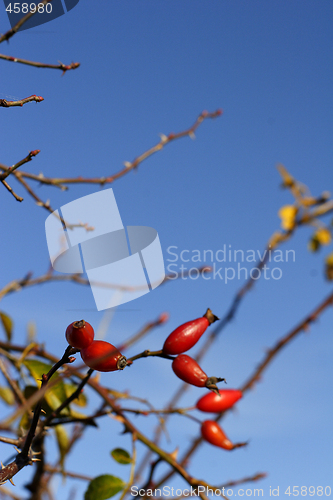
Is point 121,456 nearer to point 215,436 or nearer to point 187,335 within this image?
point 215,436

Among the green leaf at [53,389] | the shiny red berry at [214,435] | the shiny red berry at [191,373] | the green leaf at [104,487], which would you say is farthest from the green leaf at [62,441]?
the shiny red berry at [191,373]

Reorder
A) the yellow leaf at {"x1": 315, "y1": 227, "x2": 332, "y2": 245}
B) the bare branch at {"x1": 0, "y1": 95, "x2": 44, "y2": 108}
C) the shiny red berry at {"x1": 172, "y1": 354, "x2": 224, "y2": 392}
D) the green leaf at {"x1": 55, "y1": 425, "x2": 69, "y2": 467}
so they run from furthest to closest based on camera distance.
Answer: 1. the yellow leaf at {"x1": 315, "y1": 227, "x2": 332, "y2": 245}
2. the green leaf at {"x1": 55, "y1": 425, "x2": 69, "y2": 467}
3. the bare branch at {"x1": 0, "y1": 95, "x2": 44, "y2": 108}
4. the shiny red berry at {"x1": 172, "y1": 354, "x2": 224, "y2": 392}

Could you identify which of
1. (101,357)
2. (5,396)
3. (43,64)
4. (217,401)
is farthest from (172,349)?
(5,396)

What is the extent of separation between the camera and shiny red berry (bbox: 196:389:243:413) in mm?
1207

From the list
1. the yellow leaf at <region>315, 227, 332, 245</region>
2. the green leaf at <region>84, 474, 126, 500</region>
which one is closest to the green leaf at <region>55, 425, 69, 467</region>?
the green leaf at <region>84, 474, 126, 500</region>

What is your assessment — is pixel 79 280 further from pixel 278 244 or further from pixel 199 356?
pixel 278 244

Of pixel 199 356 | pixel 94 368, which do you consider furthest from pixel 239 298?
pixel 94 368

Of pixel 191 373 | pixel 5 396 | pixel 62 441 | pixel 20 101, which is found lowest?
pixel 5 396

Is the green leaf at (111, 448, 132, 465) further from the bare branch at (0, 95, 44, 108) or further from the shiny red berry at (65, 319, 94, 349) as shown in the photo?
the bare branch at (0, 95, 44, 108)

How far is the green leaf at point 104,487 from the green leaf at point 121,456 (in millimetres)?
73

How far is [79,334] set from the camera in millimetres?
661

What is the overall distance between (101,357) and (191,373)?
185 mm

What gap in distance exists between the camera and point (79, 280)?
79.0 inches

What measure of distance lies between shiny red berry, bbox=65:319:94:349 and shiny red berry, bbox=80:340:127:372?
12 mm
